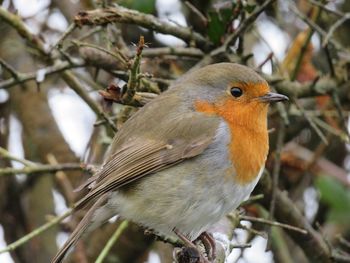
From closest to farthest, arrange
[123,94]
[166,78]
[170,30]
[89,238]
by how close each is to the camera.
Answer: [123,94] → [170,30] → [166,78] → [89,238]

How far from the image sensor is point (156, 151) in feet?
12.4

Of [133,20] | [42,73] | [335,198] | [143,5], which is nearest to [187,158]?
[133,20]

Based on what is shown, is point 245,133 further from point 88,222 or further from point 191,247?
point 88,222

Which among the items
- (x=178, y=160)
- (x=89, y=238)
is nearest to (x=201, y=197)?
(x=178, y=160)

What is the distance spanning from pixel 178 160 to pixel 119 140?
0.95ft

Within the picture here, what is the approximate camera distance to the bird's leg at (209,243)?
357 centimetres

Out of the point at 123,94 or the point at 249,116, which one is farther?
the point at 249,116

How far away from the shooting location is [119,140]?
381cm

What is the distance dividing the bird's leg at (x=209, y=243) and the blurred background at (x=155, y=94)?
0.05 metres

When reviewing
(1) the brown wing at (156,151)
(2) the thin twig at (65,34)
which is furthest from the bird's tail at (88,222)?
(2) the thin twig at (65,34)

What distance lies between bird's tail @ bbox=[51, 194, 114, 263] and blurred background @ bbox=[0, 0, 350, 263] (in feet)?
1.35

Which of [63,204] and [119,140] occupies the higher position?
[119,140]

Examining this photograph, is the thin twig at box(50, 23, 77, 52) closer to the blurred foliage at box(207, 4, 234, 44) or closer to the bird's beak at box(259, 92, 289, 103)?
the blurred foliage at box(207, 4, 234, 44)

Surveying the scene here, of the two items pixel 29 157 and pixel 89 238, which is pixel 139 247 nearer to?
pixel 89 238
